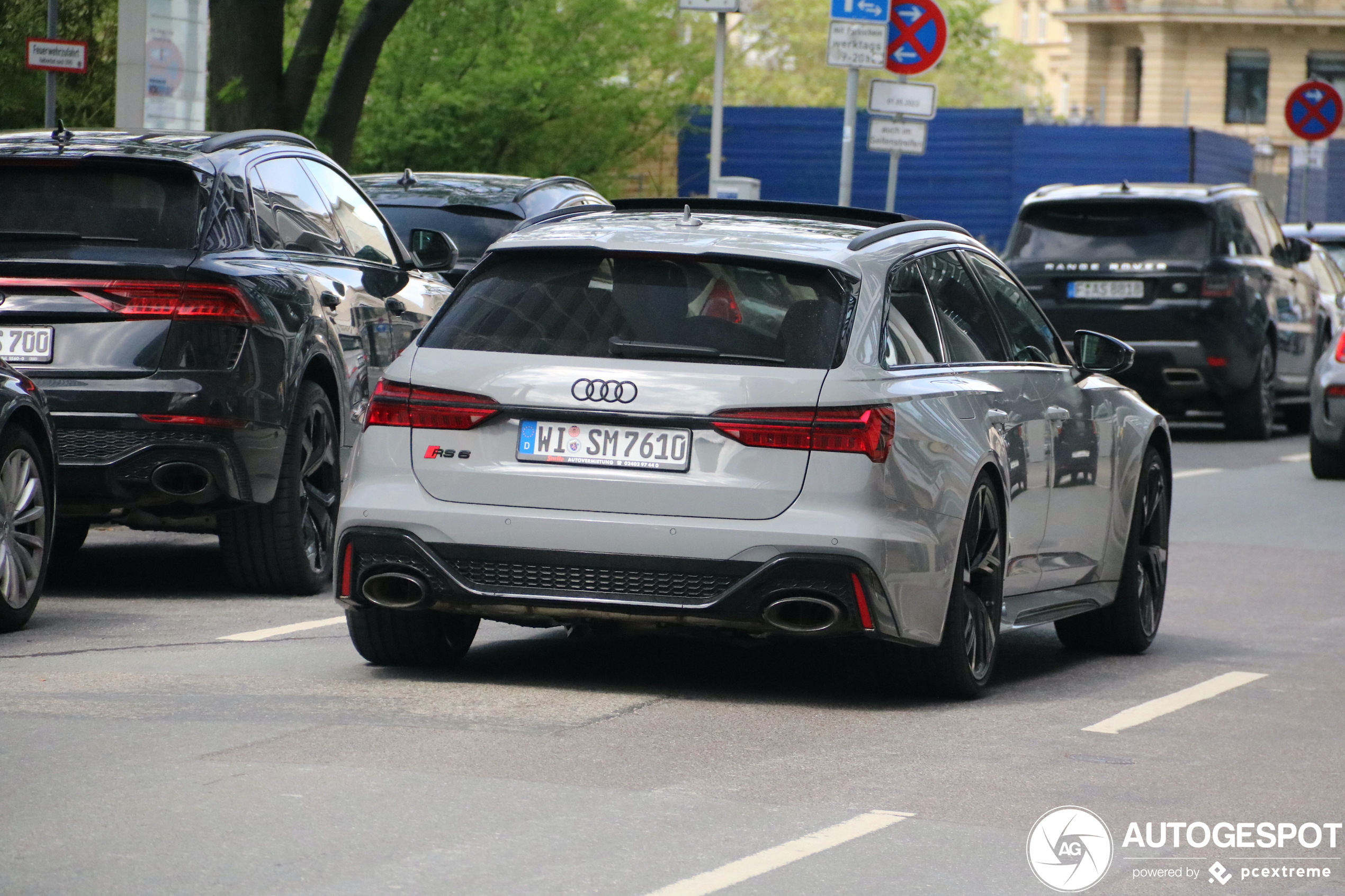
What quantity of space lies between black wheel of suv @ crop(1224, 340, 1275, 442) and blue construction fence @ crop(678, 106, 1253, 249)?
65.2 ft

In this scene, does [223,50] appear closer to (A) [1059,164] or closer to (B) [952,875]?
(B) [952,875]

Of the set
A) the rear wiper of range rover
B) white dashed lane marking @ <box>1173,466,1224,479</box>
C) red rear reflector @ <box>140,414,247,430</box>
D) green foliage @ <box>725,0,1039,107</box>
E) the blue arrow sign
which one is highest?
green foliage @ <box>725,0,1039,107</box>

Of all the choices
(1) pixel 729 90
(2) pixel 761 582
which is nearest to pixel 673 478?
(2) pixel 761 582

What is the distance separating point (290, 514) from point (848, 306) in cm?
328

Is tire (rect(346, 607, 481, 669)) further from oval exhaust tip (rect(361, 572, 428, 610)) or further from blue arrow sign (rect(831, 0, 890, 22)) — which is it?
blue arrow sign (rect(831, 0, 890, 22))

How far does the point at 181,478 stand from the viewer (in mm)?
9523

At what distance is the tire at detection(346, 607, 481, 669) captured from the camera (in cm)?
805

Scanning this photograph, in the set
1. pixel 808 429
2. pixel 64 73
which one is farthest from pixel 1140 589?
pixel 64 73

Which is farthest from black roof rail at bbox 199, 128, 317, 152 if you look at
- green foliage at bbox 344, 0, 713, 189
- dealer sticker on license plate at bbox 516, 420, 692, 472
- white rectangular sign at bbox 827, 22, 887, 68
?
green foliage at bbox 344, 0, 713, 189

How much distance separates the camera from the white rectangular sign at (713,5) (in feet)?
60.7

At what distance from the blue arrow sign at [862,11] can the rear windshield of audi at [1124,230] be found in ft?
6.64

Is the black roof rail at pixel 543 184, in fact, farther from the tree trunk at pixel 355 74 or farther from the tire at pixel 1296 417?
the tire at pixel 1296 417

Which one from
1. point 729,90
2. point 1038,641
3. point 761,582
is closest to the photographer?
point 761,582

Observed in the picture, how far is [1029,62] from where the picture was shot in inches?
4850
